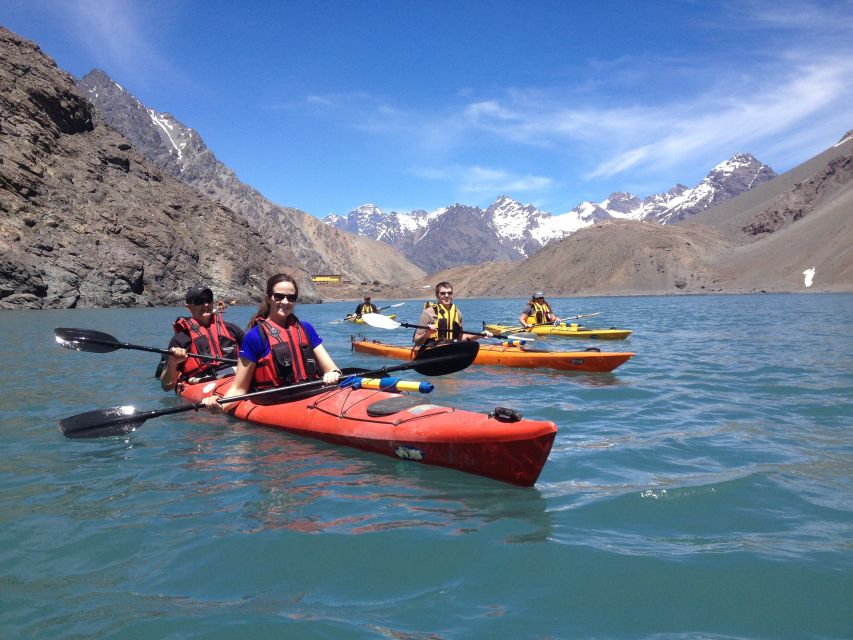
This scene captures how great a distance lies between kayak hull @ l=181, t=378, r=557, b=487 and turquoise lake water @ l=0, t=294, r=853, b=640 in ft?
0.52

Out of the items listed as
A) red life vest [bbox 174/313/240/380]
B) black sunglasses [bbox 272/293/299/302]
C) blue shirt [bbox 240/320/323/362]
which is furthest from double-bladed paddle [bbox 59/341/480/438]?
red life vest [bbox 174/313/240/380]

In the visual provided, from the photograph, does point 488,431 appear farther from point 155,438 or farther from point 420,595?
point 155,438

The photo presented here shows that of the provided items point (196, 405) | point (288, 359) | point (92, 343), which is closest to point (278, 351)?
point (288, 359)

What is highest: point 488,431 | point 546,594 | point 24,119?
point 24,119

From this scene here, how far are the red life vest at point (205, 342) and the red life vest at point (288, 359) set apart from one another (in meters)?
1.93

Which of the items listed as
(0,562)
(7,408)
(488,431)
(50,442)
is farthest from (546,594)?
(7,408)

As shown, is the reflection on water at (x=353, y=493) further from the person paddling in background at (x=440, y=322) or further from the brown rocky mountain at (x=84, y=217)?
the brown rocky mountain at (x=84, y=217)

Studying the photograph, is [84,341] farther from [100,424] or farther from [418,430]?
[418,430]

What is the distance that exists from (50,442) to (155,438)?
1.03 meters

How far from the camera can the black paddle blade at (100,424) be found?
6.07 m

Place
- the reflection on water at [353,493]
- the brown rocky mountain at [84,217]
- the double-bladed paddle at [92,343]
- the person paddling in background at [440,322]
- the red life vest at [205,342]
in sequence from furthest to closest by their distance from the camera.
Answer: the brown rocky mountain at [84,217]
the person paddling in background at [440,322]
the red life vest at [205,342]
the double-bladed paddle at [92,343]
the reflection on water at [353,493]

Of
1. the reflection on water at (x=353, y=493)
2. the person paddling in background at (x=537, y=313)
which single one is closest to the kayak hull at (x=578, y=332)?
the person paddling in background at (x=537, y=313)

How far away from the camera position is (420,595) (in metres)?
3.24

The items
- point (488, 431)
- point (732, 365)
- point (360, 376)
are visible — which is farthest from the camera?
point (732, 365)
